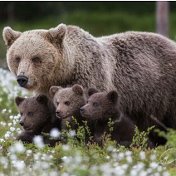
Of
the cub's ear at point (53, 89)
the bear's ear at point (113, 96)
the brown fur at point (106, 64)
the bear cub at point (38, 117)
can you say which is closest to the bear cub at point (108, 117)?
the bear's ear at point (113, 96)

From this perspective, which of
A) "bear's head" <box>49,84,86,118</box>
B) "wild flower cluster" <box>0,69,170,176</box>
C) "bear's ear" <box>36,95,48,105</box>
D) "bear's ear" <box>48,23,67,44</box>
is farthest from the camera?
"bear's ear" <box>48,23,67,44</box>

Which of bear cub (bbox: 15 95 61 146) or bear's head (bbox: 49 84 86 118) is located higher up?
bear's head (bbox: 49 84 86 118)

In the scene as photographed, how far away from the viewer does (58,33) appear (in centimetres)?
977

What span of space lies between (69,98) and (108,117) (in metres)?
0.49

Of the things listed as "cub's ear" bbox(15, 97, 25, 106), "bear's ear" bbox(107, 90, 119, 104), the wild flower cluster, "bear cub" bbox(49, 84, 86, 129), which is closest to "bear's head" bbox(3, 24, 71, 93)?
"cub's ear" bbox(15, 97, 25, 106)

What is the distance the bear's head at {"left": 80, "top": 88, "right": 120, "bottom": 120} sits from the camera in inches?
359

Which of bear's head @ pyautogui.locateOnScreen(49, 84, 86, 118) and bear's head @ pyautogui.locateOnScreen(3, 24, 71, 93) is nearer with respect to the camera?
bear's head @ pyautogui.locateOnScreen(49, 84, 86, 118)

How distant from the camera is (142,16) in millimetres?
34031

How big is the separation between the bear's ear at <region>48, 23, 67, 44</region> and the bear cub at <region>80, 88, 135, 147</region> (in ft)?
2.99

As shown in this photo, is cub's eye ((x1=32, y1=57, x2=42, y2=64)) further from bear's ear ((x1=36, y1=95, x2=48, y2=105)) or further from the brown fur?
bear's ear ((x1=36, y1=95, x2=48, y2=105))

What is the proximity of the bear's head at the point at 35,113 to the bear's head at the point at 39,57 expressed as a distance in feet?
0.65

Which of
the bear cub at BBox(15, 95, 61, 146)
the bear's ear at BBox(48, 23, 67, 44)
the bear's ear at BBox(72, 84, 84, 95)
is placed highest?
the bear's ear at BBox(48, 23, 67, 44)

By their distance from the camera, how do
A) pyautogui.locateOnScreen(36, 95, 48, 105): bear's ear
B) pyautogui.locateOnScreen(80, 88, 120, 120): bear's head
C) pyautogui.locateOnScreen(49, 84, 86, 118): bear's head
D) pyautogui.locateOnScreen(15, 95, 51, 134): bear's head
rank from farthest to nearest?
1. pyautogui.locateOnScreen(36, 95, 48, 105): bear's ear
2. pyautogui.locateOnScreen(15, 95, 51, 134): bear's head
3. pyautogui.locateOnScreen(49, 84, 86, 118): bear's head
4. pyautogui.locateOnScreen(80, 88, 120, 120): bear's head

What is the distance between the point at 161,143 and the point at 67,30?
2.02 m
